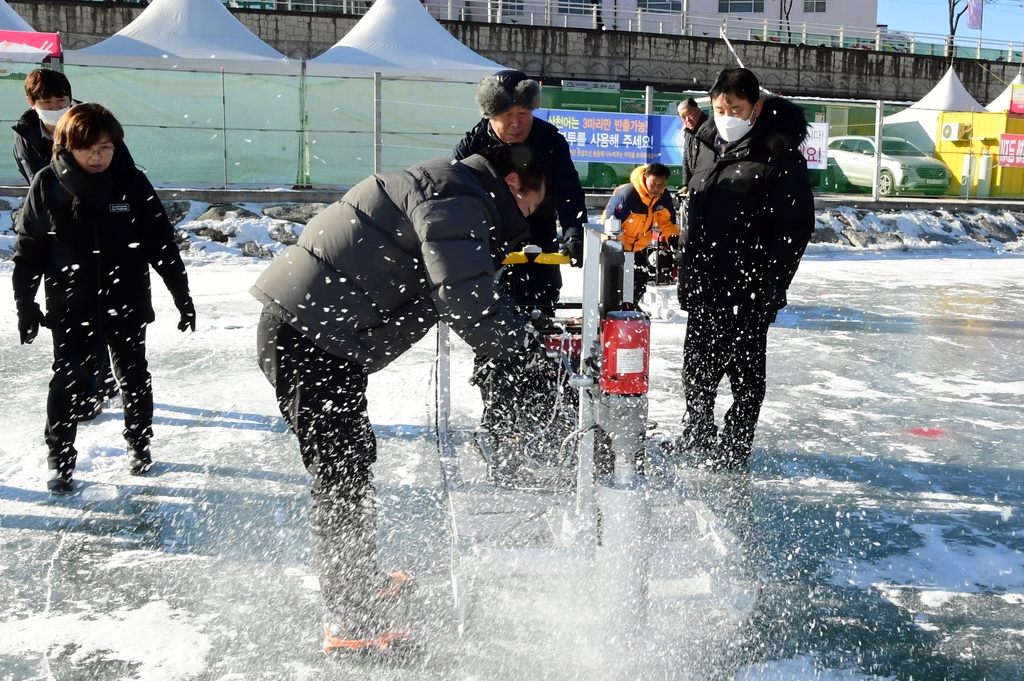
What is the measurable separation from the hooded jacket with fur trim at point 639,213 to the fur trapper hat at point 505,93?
3.39 m

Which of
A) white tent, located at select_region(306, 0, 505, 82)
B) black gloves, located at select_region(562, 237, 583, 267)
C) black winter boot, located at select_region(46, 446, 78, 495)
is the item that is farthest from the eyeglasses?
white tent, located at select_region(306, 0, 505, 82)

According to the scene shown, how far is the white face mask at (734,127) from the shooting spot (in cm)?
362

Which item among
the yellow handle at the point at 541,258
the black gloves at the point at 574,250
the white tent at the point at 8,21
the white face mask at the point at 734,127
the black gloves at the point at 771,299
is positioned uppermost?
the white tent at the point at 8,21

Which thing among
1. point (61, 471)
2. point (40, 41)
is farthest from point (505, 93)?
point (40, 41)

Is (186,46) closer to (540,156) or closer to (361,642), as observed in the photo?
(540,156)

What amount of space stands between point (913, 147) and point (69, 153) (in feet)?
51.3

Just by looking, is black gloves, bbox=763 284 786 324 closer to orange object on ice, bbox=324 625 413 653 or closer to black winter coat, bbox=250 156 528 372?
black winter coat, bbox=250 156 528 372

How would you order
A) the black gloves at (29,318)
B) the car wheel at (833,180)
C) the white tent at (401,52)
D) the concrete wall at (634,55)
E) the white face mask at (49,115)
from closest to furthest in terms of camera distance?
1. the black gloves at (29,318)
2. the white face mask at (49,115)
3. the white tent at (401,52)
4. the car wheel at (833,180)
5. the concrete wall at (634,55)

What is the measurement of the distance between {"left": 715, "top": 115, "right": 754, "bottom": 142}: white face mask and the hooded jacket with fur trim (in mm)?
3056

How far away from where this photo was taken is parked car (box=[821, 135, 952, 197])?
14.7m

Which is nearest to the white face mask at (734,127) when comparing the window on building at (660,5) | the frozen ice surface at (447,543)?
the frozen ice surface at (447,543)

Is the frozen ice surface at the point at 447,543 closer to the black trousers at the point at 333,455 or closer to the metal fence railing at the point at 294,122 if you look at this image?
the black trousers at the point at 333,455

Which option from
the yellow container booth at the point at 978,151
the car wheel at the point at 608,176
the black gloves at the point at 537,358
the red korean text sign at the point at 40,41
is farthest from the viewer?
the yellow container booth at the point at 978,151

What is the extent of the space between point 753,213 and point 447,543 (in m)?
1.77
